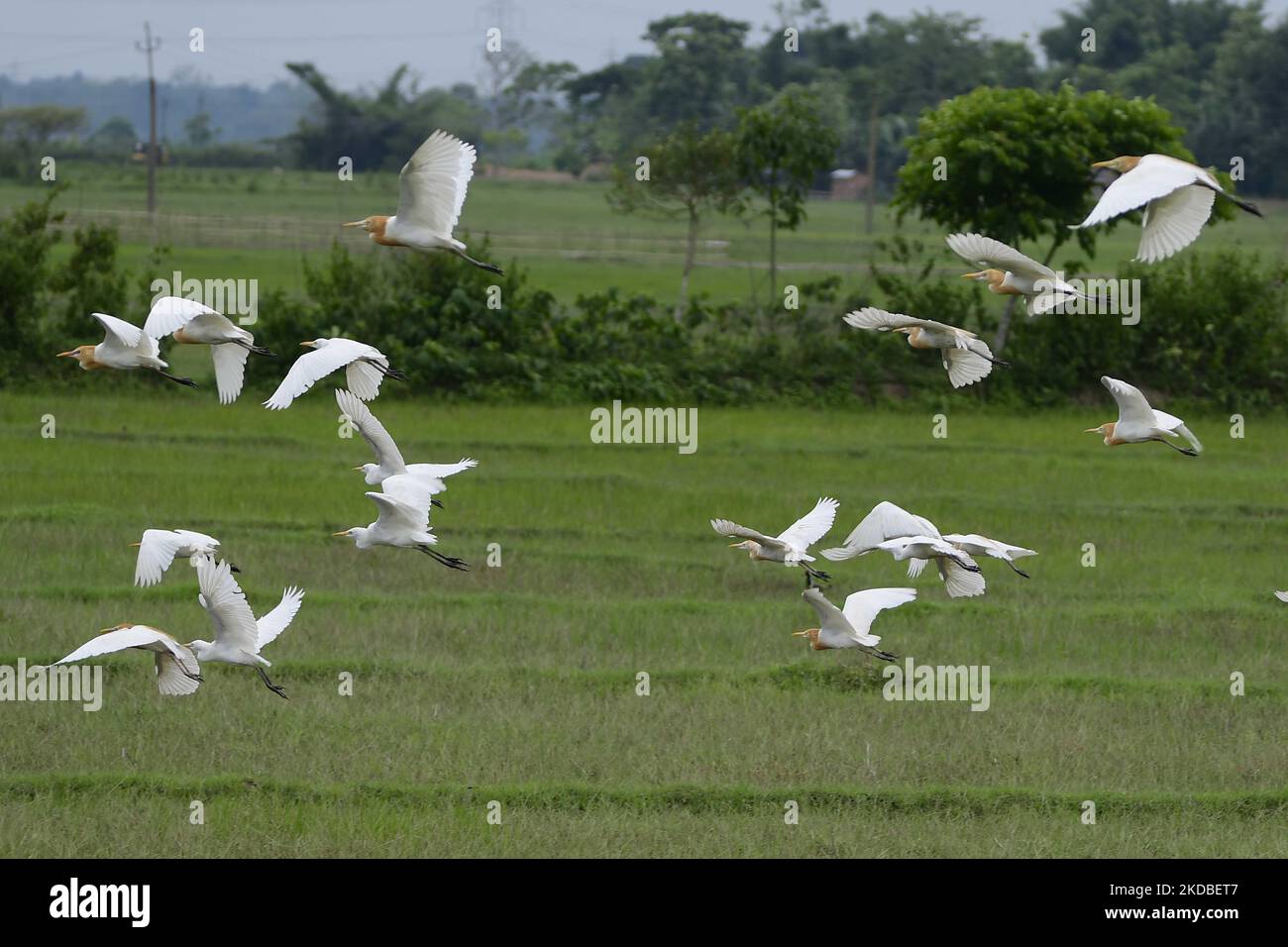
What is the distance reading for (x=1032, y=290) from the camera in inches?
291

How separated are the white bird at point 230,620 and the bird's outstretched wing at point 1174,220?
4.02 metres

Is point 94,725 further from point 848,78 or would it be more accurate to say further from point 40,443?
point 848,78

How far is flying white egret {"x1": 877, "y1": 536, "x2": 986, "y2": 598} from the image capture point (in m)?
7.54

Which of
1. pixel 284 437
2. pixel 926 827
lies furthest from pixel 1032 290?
pixel 284 437

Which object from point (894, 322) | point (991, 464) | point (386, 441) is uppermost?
point (894, 322)

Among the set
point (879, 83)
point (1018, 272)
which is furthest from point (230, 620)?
point (879, 83)

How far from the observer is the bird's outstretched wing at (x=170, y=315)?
7.43m

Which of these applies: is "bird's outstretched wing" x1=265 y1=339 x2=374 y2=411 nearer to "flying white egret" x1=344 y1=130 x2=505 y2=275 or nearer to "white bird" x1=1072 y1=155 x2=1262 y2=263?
"flying white egret" x1=344 y1=130 x2=505 y2=275

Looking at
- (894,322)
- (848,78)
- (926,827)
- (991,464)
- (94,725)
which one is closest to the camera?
(894,322)

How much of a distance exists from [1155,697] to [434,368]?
454 inches

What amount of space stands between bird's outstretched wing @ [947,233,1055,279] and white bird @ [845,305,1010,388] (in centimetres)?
32

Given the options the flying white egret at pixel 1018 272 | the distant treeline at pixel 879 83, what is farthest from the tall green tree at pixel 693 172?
the distant treeline at pixel 879 83

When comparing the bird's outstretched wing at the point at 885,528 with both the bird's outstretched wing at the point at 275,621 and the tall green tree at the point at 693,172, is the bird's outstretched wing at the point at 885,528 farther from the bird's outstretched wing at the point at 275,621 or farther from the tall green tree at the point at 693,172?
the tall green tree at the point at 693,172

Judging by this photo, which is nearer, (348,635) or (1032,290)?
(1032,290)
